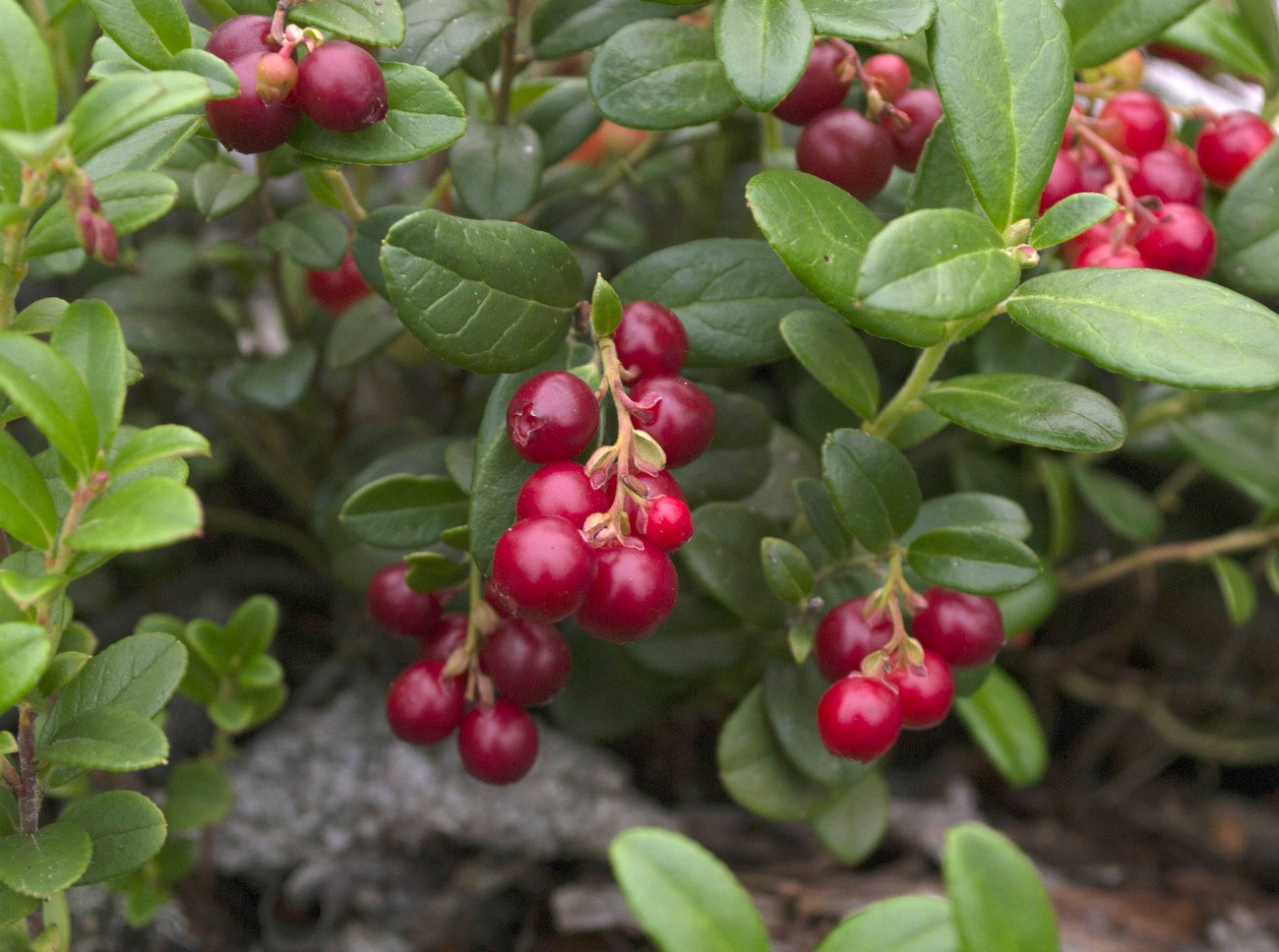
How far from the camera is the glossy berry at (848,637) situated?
46.8 inches

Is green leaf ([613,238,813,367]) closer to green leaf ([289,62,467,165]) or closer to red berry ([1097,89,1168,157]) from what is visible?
green leaf ([289,62,467,165])

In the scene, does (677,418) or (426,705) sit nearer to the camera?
(677,418)

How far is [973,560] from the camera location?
120 cm

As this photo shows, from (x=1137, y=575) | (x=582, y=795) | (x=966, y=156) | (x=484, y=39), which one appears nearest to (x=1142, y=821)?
(x=1137, y=575)

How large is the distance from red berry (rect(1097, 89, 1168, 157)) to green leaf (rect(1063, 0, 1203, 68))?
0.06 m

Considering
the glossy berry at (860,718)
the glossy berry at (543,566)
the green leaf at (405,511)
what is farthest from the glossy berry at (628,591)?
the green leaf at (405,511)

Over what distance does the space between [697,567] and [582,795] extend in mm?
697

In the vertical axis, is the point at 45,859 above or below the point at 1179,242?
below

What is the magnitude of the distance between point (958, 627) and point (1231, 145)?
29.7 inches

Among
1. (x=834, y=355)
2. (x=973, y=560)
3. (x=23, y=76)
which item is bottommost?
(x=973, y=560)

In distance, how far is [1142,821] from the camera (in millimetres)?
2096

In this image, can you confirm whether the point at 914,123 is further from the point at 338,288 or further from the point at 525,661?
the point at 338,288

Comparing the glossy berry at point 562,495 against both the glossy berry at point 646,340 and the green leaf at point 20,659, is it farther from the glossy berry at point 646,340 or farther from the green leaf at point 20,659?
the green leaf at point 20,659

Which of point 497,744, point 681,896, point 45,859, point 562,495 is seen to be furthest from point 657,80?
point 45,859
